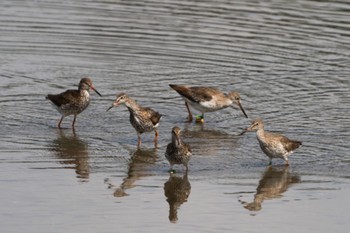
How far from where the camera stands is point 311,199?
53.8ft

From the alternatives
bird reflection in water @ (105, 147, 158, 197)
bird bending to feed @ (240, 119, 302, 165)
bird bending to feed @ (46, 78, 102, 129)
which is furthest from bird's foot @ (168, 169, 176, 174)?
bird bending to feed @ (46, 78, 102, 129)

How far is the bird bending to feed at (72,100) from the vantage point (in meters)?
21.2

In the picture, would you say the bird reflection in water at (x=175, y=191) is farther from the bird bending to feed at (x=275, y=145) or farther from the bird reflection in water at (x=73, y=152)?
the bird bending to feed at (x=275, y=145)

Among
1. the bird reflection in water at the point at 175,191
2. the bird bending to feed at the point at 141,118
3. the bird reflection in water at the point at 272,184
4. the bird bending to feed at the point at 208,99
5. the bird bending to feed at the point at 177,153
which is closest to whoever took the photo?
the bird reflection in water at the point at 175,191

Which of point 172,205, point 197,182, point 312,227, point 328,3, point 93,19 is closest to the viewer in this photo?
point 312,227

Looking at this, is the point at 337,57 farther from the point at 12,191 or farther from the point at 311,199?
the point at 12,191

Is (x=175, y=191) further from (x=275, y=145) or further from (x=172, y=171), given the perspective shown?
(x=275, y=145)

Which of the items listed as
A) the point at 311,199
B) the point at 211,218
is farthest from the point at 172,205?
the point at 311,199

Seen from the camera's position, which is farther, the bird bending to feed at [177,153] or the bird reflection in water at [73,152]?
the bird reflection in water at [73,152]

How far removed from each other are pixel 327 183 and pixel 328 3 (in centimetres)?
1564

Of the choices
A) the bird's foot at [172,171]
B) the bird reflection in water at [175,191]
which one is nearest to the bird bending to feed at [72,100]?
the bird's foot at [172,171]

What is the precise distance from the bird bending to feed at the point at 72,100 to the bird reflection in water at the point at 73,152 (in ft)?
1.55

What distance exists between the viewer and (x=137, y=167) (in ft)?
60.1

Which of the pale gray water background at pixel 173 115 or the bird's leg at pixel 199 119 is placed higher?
the pale gray water background at pixel 173 115
